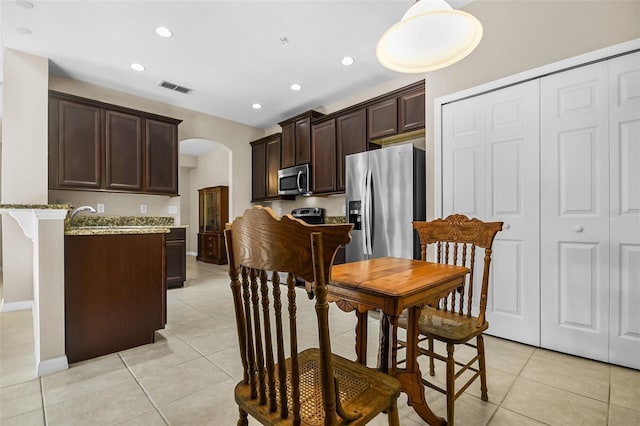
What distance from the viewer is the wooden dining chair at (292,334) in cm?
73

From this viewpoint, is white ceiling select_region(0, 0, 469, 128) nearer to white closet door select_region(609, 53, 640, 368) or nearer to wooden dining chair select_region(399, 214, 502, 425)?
white closet door select_region(609, 53, 640, 368)

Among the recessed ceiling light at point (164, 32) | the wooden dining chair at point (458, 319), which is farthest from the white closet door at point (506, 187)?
the recessed ceiling light at point (164, 32)

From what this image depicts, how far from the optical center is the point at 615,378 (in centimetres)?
190

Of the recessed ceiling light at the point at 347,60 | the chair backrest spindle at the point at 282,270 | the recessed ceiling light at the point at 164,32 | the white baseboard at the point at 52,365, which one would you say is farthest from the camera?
the recessed ceiling light at the point at 347,60

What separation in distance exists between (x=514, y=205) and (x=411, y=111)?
1.56 meters

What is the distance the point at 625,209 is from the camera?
2.05m

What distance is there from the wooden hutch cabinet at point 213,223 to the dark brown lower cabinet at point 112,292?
4212 mm

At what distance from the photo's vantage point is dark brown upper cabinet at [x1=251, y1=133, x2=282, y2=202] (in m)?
5.43

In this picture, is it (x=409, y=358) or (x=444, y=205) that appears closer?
(x=409, y=358)

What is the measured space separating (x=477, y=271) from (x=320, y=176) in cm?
252

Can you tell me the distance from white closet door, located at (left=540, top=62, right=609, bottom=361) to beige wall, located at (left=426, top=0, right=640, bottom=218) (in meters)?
0.20

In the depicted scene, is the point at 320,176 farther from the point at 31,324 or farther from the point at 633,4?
the point at 31,324

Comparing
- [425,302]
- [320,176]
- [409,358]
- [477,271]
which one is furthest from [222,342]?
[320,176]

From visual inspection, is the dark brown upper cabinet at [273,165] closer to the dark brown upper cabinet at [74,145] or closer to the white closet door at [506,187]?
the dark brown upper cabinet at [74,145]
